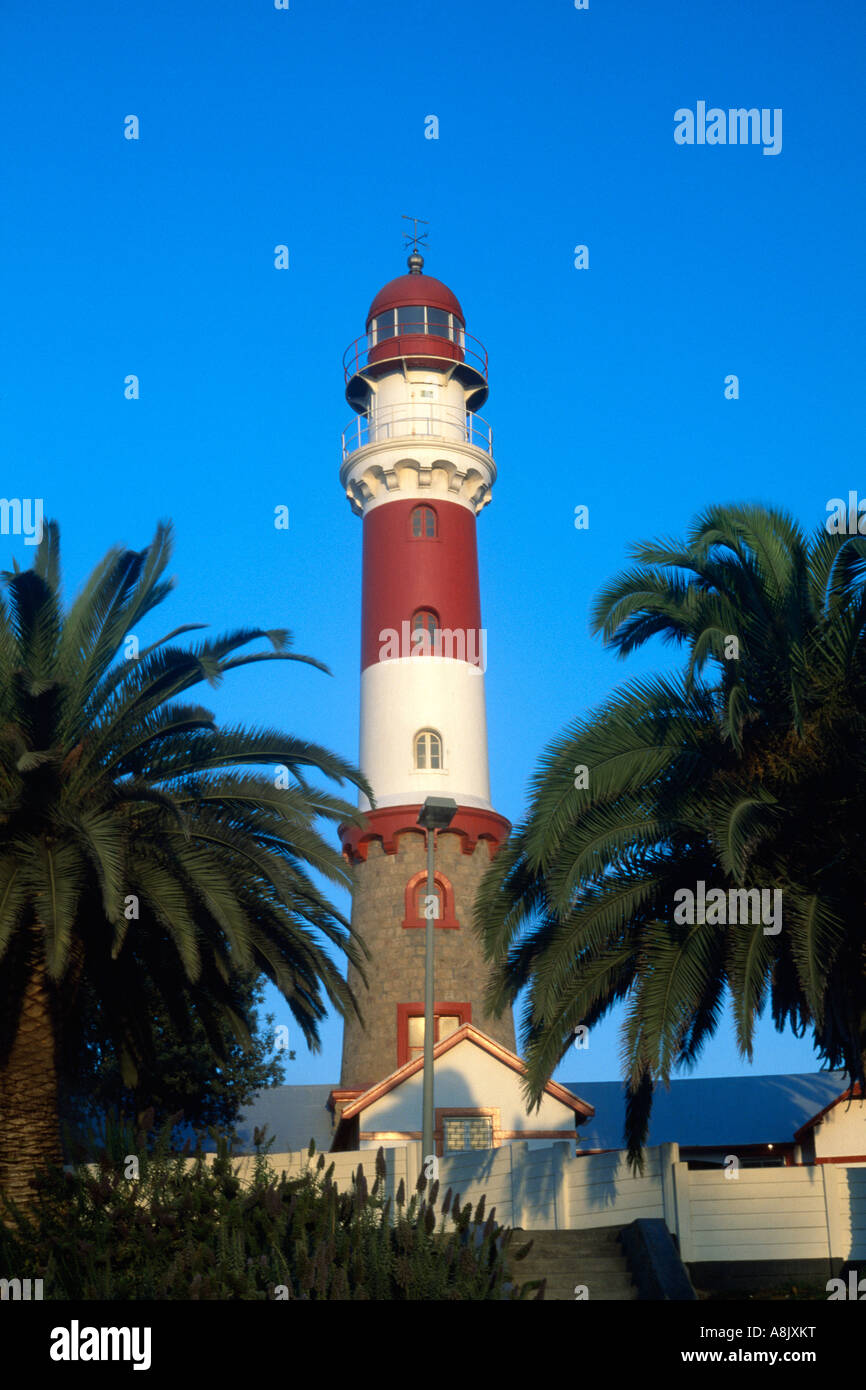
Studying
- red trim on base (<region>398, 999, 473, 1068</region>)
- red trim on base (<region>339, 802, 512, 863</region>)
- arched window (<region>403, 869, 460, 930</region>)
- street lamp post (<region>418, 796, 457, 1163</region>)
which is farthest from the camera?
red trim on base (<region>339, 802, 512, 863</region>)

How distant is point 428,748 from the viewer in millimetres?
37625

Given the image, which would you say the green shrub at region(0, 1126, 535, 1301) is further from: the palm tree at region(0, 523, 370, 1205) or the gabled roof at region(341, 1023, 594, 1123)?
the gabled roof at region(341, 1023, 594, 1123)

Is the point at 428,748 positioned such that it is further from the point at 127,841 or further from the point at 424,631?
the point at 127,841

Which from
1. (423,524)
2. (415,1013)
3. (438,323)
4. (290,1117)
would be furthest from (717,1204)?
(438,323)

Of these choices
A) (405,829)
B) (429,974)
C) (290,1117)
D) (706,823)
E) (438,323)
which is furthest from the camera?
(438,323)

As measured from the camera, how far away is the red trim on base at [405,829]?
119 ft

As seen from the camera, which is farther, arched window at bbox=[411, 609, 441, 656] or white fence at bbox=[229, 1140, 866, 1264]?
arched window at bbox=[411, 609, 441, 656]

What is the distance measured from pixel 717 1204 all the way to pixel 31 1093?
8.24m

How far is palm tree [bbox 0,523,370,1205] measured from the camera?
1806 centimetres

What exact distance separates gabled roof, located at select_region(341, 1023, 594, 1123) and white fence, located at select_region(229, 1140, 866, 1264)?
11725mm

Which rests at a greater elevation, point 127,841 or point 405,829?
point 405,829

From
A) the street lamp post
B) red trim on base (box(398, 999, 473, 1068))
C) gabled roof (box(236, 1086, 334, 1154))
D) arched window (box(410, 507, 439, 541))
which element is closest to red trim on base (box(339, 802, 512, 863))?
red trim on base (box(398, 999, 473, 1068))
